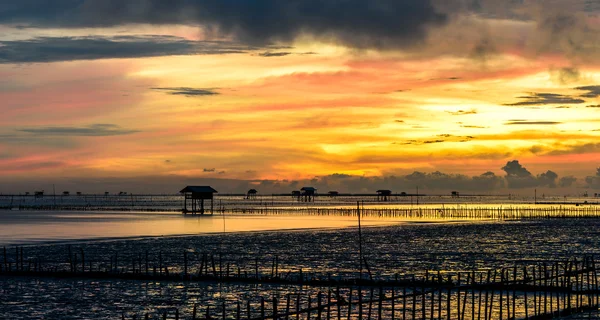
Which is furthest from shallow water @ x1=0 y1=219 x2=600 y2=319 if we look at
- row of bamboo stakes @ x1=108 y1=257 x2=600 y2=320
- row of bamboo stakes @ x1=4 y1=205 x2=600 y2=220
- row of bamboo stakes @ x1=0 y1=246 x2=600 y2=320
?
row of bamboo stakes @ x1=4 y1=205 x2=600 y2=220

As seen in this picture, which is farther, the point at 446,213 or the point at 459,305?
the point at 446,213

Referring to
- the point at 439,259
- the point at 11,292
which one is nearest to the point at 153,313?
the point at 11,292

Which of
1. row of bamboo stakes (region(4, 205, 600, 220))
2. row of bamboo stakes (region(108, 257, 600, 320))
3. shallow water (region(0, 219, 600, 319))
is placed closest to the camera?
row of bamboo stakes (region(108, 257, 600, 320))

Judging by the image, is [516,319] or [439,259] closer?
[516,319]

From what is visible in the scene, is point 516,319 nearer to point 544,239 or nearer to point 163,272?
point 163,272

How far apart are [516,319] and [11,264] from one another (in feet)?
105

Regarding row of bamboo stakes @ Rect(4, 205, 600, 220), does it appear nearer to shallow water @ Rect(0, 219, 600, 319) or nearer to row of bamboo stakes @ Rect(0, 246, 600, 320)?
shallow water @ Rect(0, 219, 600, 319)

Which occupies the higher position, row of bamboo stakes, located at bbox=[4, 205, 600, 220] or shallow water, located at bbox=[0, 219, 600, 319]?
shallow water, located at bbox=[0, 219, 600, 319]

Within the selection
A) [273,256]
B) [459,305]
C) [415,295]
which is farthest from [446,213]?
[415,295]

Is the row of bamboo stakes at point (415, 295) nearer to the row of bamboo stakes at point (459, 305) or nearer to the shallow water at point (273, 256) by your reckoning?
the row of bamboo stakes at point (459, 305)

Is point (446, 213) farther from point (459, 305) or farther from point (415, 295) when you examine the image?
point (415, 295)

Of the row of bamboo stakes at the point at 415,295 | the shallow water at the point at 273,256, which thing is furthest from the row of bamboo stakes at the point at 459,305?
the shallow water at the point at 273,256

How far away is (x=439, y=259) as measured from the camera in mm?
50125

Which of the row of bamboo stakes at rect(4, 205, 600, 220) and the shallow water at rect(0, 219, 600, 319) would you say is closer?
the shallow water at rect(0, 219, 600, 319)
